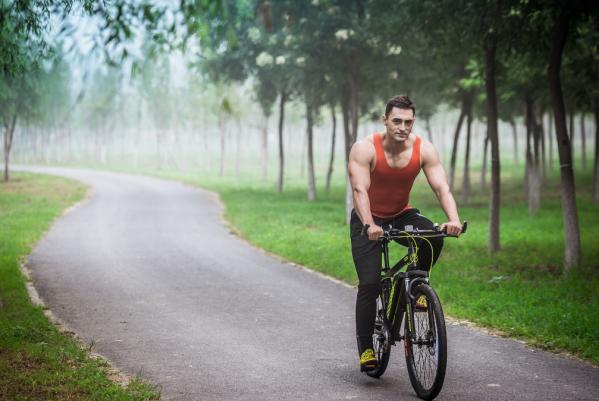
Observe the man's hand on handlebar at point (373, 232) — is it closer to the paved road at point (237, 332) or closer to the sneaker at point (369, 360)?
the sneaker at point (369, 360)

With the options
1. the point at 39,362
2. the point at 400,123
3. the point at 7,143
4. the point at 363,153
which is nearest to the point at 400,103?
the point at 400,123

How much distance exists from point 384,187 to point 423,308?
3.33 ft

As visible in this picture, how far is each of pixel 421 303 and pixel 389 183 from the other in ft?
3.23

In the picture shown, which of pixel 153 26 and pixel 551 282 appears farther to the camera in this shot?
pixel 551 282

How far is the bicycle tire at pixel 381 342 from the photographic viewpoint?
5.37 metres

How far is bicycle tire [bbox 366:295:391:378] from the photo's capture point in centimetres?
537

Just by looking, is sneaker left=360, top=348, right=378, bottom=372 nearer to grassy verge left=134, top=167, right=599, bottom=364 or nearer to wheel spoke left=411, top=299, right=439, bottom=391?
wheel spoke left=411, top=299, right=439, bottom=391

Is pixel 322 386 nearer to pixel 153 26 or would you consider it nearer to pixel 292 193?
pixel 153 26

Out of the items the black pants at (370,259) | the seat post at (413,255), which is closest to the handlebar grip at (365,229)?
the black pants at (370,259)

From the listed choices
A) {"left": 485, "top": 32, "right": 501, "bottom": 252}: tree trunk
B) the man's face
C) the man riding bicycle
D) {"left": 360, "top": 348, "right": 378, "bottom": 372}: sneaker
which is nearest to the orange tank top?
the man riding bicycle

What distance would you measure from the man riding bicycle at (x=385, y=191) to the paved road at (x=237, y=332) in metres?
0.78

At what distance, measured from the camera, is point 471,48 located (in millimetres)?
15625

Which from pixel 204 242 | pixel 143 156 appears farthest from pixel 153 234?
pixel 143 156

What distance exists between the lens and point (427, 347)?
4828mm
